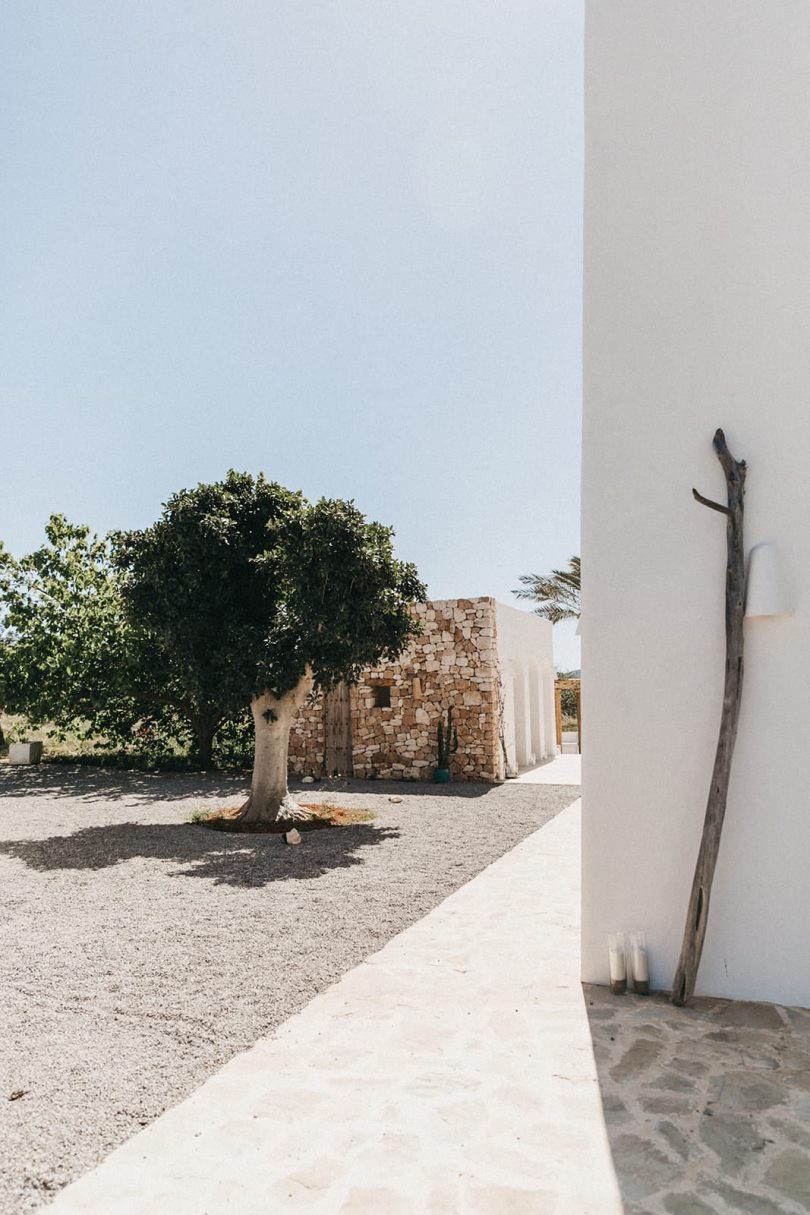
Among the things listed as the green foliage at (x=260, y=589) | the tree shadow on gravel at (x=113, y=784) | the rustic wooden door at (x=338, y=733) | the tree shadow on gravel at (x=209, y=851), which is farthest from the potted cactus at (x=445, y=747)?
the green foliage at (x=260, y=589)

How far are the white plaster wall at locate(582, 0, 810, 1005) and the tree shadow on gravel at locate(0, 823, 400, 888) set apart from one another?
11.2ft

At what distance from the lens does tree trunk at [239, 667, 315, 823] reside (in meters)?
8.45

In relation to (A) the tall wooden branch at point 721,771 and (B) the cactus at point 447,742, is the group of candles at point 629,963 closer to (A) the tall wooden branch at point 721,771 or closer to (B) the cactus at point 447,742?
(A) the tall wooden branch at point 721,771

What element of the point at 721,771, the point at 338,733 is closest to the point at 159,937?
the point at 721,771

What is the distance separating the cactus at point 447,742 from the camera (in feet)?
40.6

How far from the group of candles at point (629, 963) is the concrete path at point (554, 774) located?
28.3 ft

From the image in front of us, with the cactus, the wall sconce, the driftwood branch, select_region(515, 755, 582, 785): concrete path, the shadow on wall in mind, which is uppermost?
the driftwood branch

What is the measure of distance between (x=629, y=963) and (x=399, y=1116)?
5.33 ft

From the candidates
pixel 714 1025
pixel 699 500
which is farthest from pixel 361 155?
pixel 714 1025

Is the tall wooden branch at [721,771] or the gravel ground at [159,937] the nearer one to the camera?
the gravel ground at [159,937]

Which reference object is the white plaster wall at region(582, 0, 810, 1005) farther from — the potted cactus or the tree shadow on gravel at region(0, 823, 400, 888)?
the potted cactus

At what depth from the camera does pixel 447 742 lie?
41.0 feet

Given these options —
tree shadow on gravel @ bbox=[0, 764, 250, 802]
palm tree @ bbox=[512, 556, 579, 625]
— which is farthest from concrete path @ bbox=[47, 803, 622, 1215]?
palm tree @ bbox=[512, 556, 579, 625]

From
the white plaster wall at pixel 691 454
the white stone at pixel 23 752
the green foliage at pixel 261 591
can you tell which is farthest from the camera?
the white stone at pixel 23 752
